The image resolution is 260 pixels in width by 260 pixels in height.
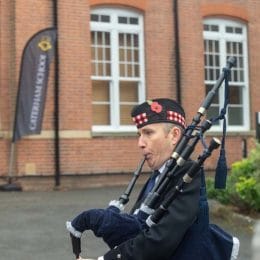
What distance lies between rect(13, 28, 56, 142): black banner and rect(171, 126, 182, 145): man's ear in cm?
1166

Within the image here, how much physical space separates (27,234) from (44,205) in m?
2.78

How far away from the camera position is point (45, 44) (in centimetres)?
1494

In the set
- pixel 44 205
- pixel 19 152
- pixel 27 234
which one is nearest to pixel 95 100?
pixel 19 152

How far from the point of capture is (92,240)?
909cm

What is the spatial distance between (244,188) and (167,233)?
8.07 meters

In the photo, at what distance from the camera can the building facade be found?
49.7 ft

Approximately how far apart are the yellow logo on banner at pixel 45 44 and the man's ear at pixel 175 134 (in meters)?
11.9

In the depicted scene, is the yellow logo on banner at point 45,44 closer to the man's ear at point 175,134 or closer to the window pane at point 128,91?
the window pane at point 128,91

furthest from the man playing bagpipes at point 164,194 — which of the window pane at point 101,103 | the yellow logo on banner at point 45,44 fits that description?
the window pane at point 101,103

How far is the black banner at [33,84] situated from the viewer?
48.5ft

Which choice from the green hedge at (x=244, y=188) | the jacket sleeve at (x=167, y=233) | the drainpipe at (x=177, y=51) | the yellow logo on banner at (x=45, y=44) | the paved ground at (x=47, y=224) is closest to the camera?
the jacket sleeve at (x=167, y=233)

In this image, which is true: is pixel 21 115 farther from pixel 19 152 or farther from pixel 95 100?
pixel 95 100

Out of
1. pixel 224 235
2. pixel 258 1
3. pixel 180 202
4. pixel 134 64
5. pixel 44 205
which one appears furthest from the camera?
pixel 258 1

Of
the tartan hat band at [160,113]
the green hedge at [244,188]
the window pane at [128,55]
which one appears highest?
the window pane at [128,55]
